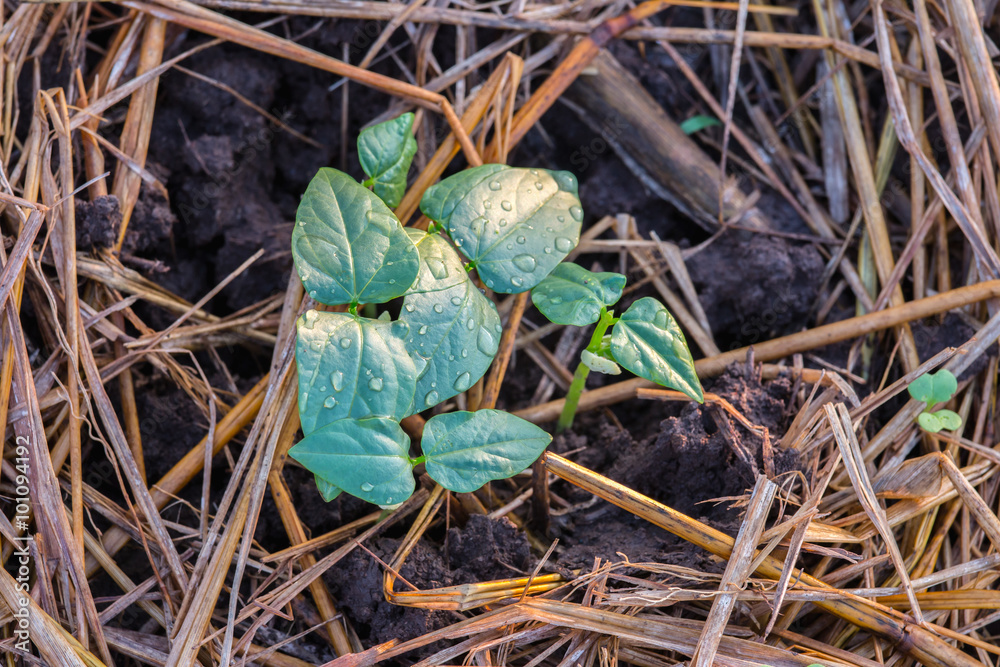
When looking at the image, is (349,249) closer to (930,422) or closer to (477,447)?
(477,447)

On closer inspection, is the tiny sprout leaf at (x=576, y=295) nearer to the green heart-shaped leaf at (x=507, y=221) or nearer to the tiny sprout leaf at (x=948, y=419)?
the green heart-shaped leaf at (x=507, y=221)

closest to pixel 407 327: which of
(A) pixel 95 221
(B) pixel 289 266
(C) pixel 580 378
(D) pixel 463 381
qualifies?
(D) pixel 463 381

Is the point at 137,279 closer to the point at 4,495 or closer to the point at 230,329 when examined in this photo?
the point at 230,329

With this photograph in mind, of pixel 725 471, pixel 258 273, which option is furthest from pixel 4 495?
pixel 725 471

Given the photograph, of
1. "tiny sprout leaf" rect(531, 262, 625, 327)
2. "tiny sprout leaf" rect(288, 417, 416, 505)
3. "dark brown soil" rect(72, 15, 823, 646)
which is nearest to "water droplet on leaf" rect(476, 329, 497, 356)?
"tiny sprout leaf" rect(531, 262, 625, 327)
